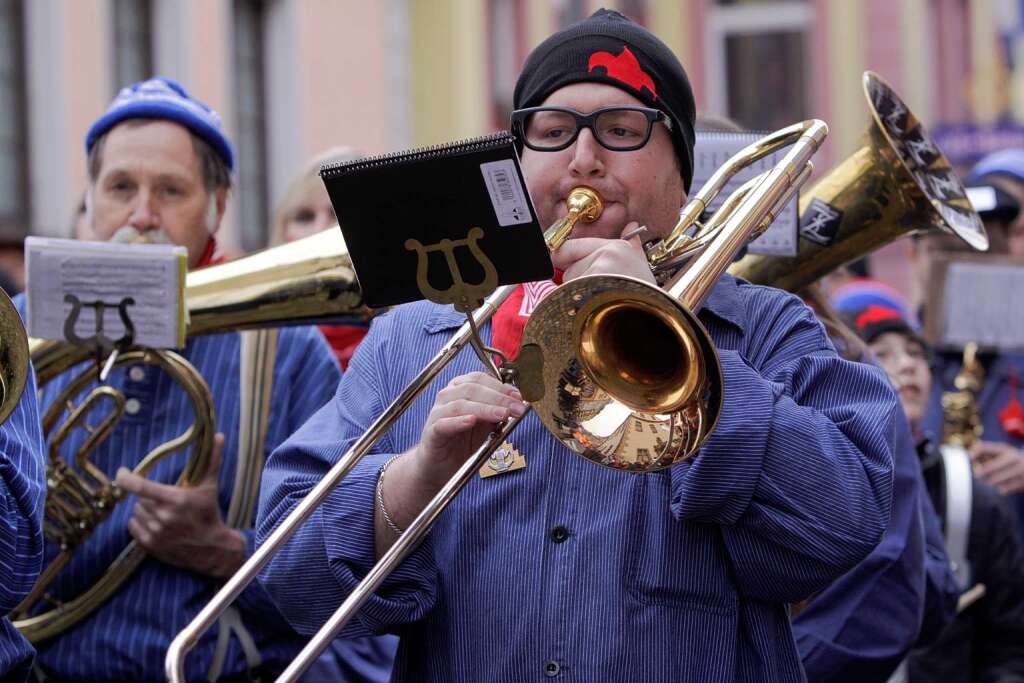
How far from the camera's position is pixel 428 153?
2.60 metres

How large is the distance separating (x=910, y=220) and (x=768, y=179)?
35.1 inches

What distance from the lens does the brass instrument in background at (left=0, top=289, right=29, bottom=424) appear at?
2650mm

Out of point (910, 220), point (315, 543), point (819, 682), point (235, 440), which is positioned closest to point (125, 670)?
point (235, 440)

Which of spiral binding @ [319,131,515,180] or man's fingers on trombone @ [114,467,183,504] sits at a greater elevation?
spiral binding @ [319,131,515,180]

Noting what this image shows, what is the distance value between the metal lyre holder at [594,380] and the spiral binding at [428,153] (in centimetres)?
25

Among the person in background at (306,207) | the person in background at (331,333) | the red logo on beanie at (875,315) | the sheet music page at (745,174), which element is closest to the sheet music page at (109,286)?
the person in background at (331,333)

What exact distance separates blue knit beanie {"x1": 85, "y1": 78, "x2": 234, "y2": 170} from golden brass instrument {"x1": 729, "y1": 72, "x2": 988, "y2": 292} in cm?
127

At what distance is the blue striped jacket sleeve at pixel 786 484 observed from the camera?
8.93ft

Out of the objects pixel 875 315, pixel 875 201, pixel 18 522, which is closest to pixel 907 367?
pixel 875 315

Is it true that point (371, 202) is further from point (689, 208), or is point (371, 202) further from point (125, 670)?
point (125, 670)

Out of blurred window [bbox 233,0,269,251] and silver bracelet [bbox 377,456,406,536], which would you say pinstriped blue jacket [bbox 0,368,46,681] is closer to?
silver bracelet [bbox 377,456,406,536]

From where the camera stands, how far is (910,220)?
3771 mm

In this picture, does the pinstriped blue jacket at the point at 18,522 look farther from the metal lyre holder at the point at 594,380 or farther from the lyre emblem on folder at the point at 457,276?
the lyre emblem on folder at the point at 457,276

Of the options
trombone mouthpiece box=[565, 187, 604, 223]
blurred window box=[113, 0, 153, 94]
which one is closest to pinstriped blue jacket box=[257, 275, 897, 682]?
trombone mouthpiece box=[565, 187, 604, 223]
